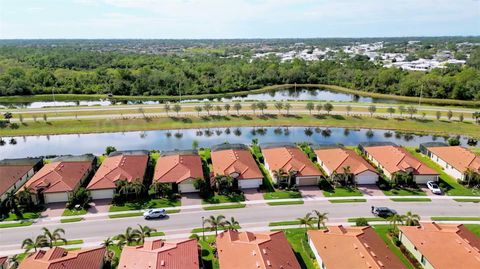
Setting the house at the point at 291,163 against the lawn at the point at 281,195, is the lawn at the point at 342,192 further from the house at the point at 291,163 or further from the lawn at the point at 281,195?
the lawn at the point at 281,195

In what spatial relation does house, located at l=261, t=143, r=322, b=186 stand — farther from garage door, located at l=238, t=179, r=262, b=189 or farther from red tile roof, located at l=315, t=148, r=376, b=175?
red tile roof, located at l=315, t=148, r=376, b=175

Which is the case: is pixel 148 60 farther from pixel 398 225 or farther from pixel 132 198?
pixel 398 225

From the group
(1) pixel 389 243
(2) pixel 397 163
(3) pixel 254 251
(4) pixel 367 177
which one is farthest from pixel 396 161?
(3) pixel 254 251

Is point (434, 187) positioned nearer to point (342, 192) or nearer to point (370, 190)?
point (370, 190)

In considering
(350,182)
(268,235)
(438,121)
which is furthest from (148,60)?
(268,235)

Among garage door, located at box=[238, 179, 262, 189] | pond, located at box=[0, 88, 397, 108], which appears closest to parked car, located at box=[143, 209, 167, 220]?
garage door, located at box=[238, 179, 262, 189]

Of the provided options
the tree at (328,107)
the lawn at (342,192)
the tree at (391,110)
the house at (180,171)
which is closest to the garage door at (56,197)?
the house at (180,171)
